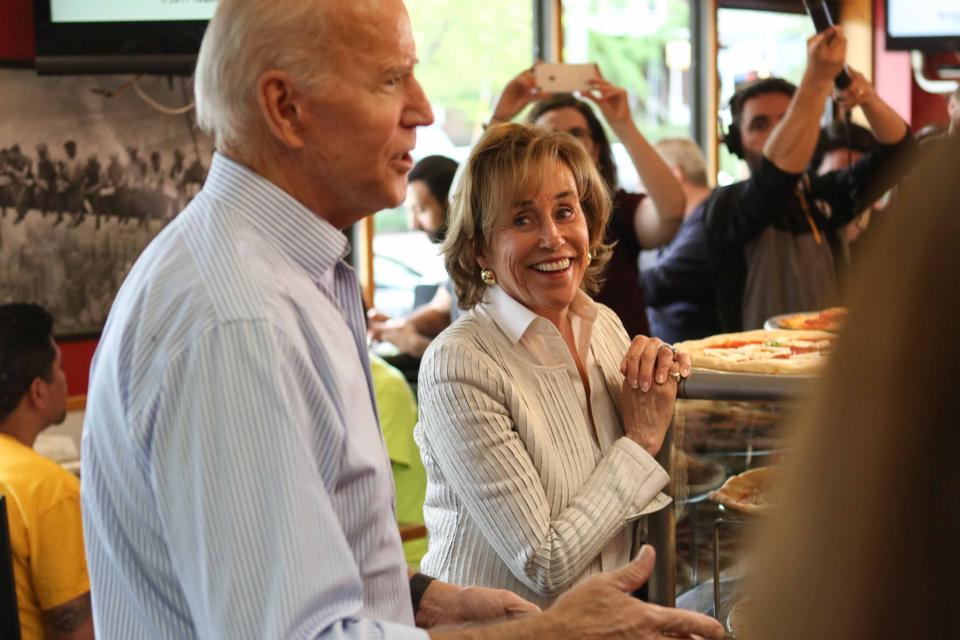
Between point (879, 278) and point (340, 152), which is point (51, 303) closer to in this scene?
point (340, 152)

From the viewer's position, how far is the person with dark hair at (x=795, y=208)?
3705mm

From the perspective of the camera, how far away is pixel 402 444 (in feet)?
12.6

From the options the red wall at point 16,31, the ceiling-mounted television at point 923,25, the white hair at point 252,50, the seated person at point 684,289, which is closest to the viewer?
the white hair at point 252,50

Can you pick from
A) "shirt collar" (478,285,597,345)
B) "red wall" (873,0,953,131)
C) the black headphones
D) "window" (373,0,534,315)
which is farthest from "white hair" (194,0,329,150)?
"red wall" (873,0,953,131)

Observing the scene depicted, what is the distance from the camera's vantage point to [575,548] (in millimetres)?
1948

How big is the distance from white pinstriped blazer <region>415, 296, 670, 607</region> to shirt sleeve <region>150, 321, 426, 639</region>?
31.9 inches

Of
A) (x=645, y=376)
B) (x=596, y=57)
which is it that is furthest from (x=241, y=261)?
(x=596, y=57)

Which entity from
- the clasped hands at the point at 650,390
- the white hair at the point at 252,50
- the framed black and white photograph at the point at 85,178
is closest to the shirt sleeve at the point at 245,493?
the white hair at the point at 252,50

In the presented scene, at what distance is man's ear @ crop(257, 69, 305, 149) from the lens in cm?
128

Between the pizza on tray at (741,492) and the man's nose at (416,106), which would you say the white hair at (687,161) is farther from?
the man's nose at (416,106)

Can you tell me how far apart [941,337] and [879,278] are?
3 centimetres

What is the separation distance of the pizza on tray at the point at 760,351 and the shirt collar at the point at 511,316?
0.25 meters

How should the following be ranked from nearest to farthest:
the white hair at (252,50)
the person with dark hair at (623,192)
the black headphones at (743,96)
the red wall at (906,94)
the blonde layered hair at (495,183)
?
the white hair at (252,50)
the blonde layered hair at (495,183)
the person with dark hair at (623,192)
the black headphones at (743,96)
the red wall at (906,94)

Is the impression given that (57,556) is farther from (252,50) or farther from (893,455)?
(893,455)
